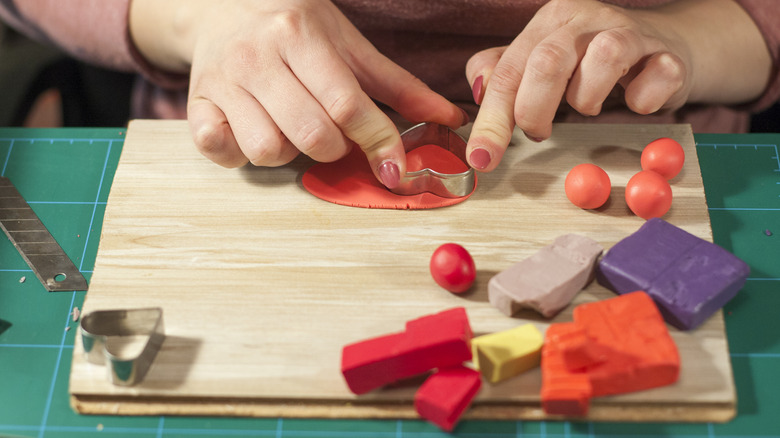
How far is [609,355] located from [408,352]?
24 centimetres

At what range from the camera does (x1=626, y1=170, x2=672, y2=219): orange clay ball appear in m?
1.00

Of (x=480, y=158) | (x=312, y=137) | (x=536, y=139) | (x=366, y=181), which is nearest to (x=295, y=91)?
(x=312, y=137)

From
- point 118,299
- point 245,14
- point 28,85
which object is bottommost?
point 28,85

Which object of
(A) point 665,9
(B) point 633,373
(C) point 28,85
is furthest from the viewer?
(C) point 28,85

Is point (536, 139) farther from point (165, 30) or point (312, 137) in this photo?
point (165, 30)

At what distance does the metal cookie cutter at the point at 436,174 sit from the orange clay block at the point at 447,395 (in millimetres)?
317

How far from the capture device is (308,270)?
3.20 feet

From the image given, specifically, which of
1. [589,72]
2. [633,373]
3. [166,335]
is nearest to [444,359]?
[633,373]

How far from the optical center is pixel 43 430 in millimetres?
884

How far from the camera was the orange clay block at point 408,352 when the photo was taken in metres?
0.80

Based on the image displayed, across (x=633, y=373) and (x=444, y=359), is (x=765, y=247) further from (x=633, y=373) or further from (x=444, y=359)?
(x=444, y=359)

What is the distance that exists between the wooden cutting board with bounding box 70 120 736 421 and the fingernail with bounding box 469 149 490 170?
6 centimetres

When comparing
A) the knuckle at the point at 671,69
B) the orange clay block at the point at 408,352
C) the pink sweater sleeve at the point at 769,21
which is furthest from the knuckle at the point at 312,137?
the pink sweater sleeve at the point at 769,21

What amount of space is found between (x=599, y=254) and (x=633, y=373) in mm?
183
